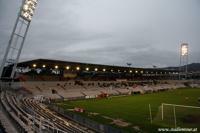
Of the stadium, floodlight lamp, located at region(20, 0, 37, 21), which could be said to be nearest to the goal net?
the stadium

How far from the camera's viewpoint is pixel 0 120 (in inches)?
606

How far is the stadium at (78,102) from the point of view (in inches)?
857

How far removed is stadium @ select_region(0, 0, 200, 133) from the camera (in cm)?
2176

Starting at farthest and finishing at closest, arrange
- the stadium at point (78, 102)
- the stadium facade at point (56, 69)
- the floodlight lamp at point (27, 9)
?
the stadium facade at point (56, 69) < the floodlight lamp at point (27, 9) < the stadium at point (78, 102)

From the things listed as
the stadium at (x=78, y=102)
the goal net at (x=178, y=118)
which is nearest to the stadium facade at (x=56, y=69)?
the stadium at (x=78, y=102)

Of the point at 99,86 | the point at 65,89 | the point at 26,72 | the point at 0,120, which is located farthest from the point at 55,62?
the point at 0,120

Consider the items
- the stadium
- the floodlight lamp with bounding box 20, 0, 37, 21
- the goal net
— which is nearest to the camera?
the stadium

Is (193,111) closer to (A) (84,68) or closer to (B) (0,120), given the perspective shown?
(B) (0,120)

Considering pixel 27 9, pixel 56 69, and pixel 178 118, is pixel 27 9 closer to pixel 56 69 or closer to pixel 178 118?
pixel 178 118

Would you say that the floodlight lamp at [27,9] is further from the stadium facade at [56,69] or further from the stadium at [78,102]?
the stadium facade at [56,69]

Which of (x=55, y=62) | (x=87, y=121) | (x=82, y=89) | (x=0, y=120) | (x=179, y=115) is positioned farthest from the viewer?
(x=82, y=89)

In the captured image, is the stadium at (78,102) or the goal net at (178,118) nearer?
the stadium at (78,102)

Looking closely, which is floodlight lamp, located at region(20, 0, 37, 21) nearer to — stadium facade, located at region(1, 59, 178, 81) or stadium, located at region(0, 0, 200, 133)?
stadium, located at region(0, 0, 200, 133)

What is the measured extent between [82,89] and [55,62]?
11.3 metres
